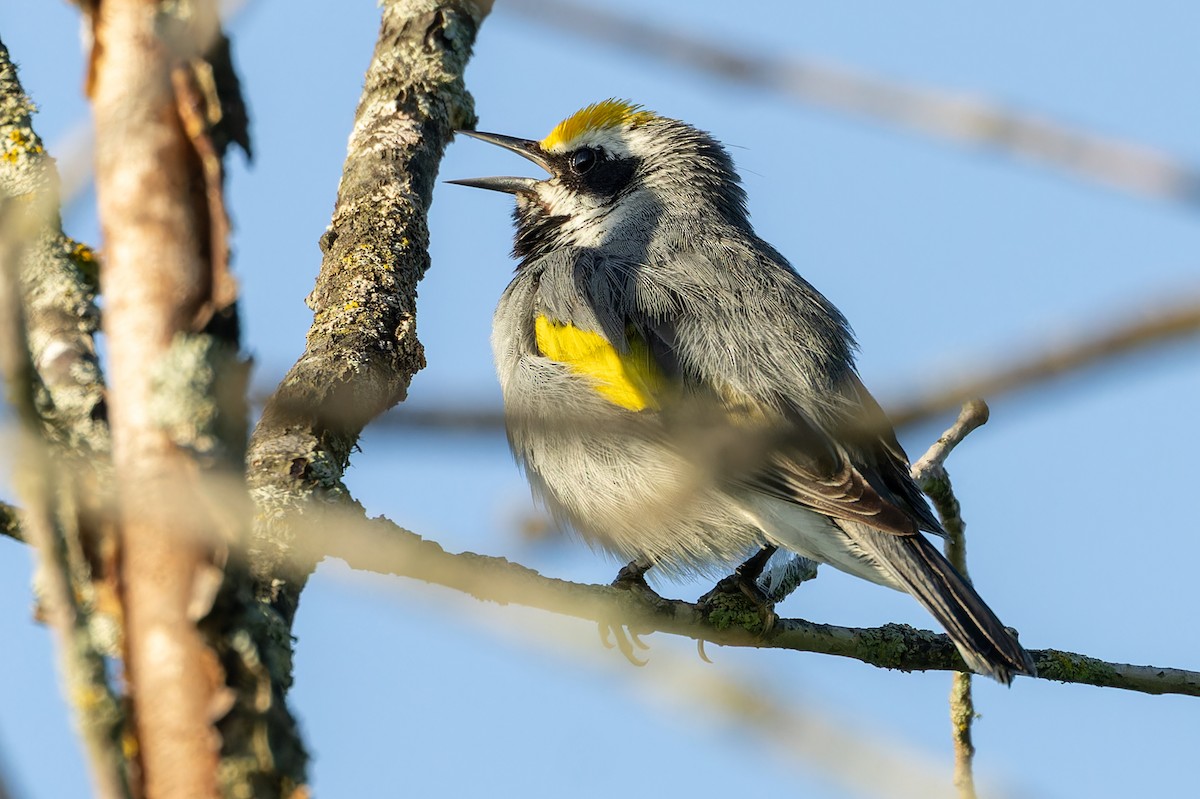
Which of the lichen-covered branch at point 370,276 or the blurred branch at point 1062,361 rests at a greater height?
the lichen-covered branch at point 370,276

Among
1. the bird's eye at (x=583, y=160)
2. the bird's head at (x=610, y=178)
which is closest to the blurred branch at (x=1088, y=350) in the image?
the bird's head at (x=610, y=178)

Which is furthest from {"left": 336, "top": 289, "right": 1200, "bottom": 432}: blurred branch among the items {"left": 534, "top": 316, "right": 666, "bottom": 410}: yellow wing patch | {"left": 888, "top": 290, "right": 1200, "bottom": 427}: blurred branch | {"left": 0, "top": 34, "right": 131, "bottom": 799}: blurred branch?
{"left": 534, "top": 316, "right": 666, "bottom": 410}: yellow wing patch

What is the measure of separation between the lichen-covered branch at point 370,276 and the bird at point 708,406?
1.47ft

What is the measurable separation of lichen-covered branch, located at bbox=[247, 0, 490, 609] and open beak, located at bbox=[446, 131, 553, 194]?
1.15 meters

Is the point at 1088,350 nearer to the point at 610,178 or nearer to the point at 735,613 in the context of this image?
the point at 735,613

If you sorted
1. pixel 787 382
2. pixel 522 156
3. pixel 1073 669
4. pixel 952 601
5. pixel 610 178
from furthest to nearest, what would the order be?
pixel 522 156, pixel 610 178, pixel 787 382, pixel 952 601, pixel 1073 669

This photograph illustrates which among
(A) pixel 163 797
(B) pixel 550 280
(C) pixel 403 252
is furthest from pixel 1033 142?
(B) pixel 550 280

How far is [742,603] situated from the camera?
4.80m

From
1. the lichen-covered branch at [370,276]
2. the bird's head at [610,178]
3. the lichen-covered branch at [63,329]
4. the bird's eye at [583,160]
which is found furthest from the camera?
the bird's eye at [583,160]

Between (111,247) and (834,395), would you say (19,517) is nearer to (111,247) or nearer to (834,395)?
(111,247)

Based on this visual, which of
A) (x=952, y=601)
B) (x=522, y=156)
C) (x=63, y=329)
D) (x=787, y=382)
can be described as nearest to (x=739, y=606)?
(x=952, y=601)

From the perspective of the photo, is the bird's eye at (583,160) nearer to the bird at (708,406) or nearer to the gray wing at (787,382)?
the bird at (708,406)

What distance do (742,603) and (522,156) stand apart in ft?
11.3

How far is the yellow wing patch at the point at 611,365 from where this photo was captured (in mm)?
5430
